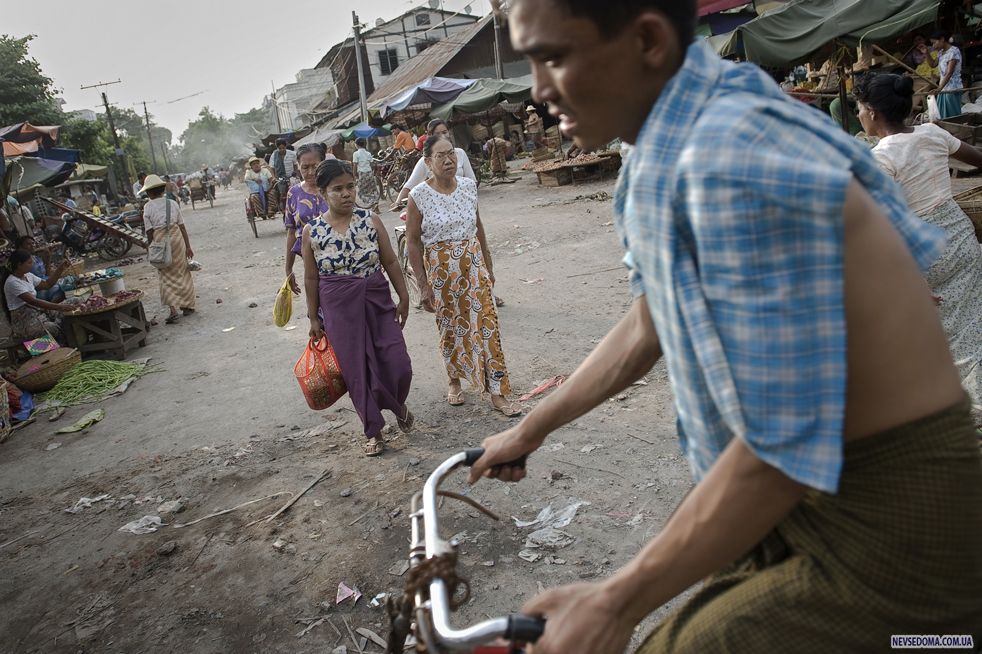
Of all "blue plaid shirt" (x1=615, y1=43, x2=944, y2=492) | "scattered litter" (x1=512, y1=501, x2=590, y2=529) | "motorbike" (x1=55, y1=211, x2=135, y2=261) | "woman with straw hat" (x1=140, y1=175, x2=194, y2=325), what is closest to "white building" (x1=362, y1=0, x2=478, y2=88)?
"motorbike" (x1=55, y1=211, x2=135, y2=261)

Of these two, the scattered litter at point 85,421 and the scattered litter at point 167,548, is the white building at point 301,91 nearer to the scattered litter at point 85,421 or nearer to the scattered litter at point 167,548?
the scattered litter at point 85,421

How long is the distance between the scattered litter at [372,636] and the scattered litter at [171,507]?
196 centimetres

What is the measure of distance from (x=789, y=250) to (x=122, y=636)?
11.8ft

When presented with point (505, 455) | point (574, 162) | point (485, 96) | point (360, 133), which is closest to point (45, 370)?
point (505, 455)

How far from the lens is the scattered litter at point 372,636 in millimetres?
3066

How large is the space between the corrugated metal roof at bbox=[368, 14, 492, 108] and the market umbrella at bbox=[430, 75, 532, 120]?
1084 cm

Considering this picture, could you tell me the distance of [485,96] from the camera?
19219 mm

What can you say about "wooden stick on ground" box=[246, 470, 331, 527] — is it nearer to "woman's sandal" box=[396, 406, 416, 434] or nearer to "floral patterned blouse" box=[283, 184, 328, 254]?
"woman's sandal" box=[396, 406, 416, 434]

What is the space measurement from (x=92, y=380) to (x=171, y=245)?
3011mm

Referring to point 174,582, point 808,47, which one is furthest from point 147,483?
point 808,47

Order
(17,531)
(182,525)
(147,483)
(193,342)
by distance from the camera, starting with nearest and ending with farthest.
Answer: (182,525), (17,531), (147,483), (193,342)

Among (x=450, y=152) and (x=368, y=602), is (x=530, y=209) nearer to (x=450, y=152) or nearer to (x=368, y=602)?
(x=450, y=152)

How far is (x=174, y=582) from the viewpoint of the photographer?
3.75 m

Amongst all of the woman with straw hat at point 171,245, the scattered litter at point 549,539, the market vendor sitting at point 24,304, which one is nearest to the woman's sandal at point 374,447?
the scattered litter at point 549,539
